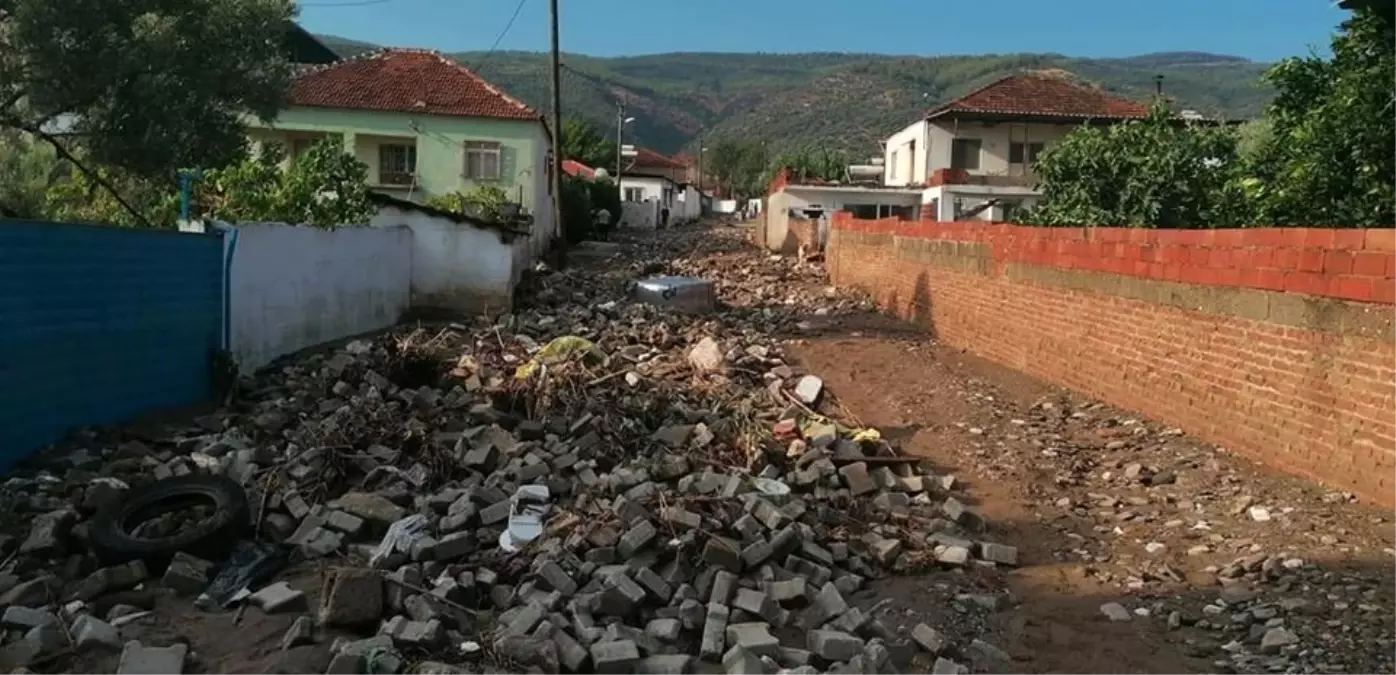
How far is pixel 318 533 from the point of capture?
19.2ft

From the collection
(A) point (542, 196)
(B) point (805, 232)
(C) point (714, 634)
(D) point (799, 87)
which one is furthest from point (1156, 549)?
(D) point (799, 87)

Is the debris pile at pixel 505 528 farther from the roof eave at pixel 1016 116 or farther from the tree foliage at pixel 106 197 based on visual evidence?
the roof eave at pixel 1016 116

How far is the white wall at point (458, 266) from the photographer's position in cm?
1620

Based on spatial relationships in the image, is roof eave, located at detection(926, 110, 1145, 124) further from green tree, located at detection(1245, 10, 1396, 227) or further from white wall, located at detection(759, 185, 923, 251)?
A: green tree, located at detection(1245, 10, 1396, 227)

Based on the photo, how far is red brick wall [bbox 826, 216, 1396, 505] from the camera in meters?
5.85

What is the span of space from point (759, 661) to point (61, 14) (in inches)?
458

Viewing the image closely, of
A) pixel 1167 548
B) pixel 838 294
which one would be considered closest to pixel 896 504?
pixel 1167 548

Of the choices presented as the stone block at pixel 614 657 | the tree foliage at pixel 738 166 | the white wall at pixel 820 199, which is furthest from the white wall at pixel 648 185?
the stone block at pixel 614 657

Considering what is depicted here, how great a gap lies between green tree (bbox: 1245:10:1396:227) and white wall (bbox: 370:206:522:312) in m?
10.9

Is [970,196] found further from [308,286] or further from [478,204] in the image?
[308,286]

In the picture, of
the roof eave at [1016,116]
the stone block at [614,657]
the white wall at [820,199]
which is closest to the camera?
the stone block at [614,657]

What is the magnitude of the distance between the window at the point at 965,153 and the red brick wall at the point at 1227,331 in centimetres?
2888

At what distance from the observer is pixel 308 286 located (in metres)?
11.8

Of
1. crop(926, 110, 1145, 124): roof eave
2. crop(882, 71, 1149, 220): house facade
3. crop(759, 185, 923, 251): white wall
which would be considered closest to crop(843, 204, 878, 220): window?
crop(759, 185, 923, 251): white wall
